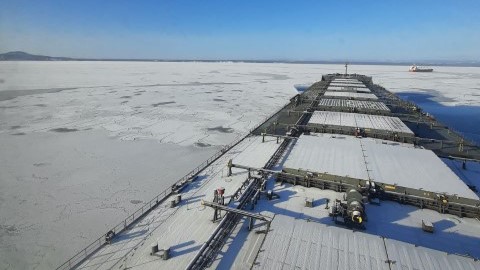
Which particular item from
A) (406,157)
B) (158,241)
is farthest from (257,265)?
(406,157)

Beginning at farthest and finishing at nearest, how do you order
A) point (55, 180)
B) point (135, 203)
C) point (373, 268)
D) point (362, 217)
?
point (55, 180) < point (135, 203) < point (362, 217) < point (373, 268)

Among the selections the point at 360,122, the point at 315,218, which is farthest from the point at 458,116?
the point at 315,218

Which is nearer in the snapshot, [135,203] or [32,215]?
[32,215]

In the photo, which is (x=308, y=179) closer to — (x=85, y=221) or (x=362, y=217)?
(x=362, y=217)

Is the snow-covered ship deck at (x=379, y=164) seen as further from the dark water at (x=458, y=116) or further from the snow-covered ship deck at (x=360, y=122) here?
the dark water at (x=458, y=116)

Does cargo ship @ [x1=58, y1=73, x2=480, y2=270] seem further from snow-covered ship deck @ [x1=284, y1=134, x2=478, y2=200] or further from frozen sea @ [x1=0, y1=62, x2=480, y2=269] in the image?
frozen sea @ [x1=0, y1=62, x2=480, y2=269]

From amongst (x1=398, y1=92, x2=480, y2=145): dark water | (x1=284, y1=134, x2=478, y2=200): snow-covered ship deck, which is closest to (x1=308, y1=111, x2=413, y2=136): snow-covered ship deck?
(x1=284, y1=134, x2=478, y2=200): snow-covered ship deck
